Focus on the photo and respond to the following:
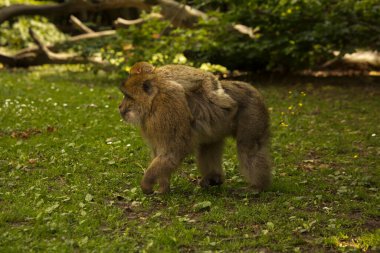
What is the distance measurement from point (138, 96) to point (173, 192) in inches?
47.0

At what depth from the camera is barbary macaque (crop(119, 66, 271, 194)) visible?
648 cm

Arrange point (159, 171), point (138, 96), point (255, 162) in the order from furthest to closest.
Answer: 1. point (255, 162)
2. point (138, 96)
3. point (159, 171)

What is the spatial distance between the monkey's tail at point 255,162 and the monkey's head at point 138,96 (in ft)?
3.78

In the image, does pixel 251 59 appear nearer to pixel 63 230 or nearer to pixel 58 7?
pixel 58 7

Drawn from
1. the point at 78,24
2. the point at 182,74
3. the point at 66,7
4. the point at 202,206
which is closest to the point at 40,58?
the point at 78,24

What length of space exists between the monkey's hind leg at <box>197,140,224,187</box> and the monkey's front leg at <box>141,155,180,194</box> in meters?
0.71

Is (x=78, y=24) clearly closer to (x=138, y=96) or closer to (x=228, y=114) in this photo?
(x=138, y=96)

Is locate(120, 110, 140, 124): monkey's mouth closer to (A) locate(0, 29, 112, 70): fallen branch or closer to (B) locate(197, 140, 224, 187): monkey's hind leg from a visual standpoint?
(B) locate(197, 140, 224, 187): monkey's hind leg

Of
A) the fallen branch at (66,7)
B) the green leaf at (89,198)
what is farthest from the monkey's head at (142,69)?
the fallen branch at (66,7)

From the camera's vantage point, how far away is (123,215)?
602 centimetres

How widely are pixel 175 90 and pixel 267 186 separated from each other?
1575 millimetres

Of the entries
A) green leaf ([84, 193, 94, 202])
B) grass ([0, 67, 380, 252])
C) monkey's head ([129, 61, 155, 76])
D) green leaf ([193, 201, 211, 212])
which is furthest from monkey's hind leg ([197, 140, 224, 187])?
green leaf ([84, 193, 94, 202])

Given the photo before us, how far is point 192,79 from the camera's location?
6652mm

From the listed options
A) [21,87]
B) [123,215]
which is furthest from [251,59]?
[123,215]
